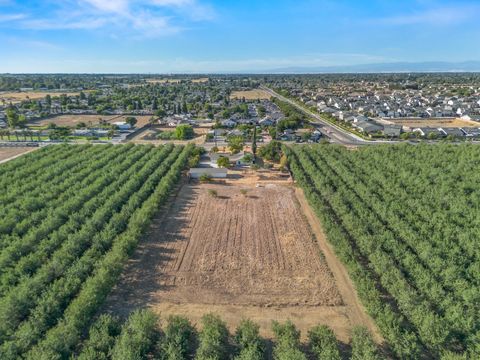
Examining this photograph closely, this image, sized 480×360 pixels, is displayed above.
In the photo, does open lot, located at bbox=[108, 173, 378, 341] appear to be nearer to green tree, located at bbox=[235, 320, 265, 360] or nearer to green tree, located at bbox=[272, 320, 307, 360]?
green tree, located at bbox=[272, 320, 307, 360]

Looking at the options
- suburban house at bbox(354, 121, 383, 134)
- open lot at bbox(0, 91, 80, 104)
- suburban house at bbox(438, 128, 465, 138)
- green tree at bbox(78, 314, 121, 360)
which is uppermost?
open lot at bbox(0, 91, 80, 104)

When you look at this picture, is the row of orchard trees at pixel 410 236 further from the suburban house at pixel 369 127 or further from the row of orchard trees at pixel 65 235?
the suburban house at pixel 369 127

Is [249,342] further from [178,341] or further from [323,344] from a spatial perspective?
[323,344]

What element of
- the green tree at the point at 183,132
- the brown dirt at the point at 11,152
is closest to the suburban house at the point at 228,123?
the green tree at the point at 183,132

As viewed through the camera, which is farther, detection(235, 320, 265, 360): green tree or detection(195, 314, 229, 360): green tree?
detection(195, 314, 229, 360): green tree

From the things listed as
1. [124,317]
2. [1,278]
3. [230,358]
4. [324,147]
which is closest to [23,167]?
[1,278]

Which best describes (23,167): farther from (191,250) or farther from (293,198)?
(293,198)

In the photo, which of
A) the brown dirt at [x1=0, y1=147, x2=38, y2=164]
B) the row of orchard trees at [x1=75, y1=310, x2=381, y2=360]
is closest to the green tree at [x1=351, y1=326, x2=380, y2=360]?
the row of orchard trees at [x1=75, y1=310, x2=381, y2=360]
